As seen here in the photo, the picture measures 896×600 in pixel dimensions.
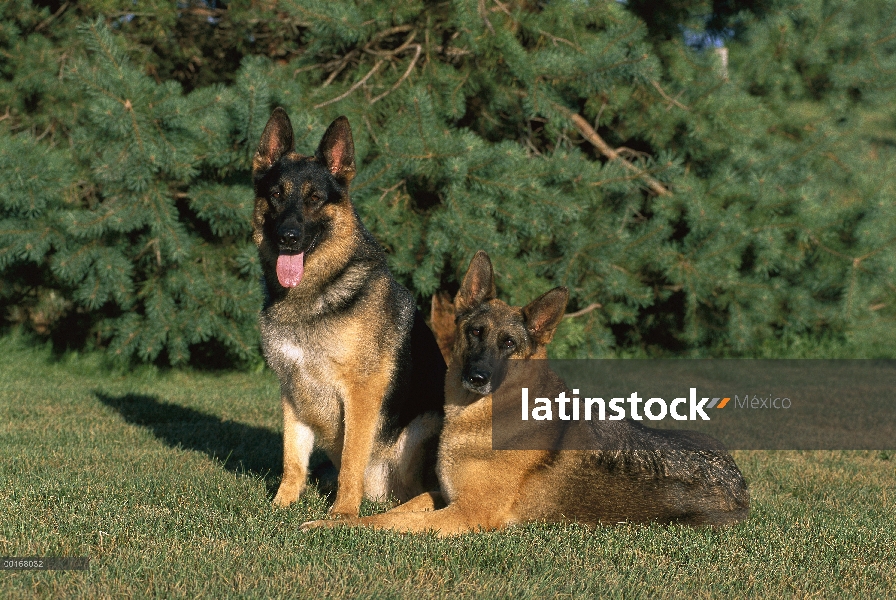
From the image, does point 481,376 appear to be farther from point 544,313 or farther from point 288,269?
point 288,269

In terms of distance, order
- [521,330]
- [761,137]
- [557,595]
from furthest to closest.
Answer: [761,137]
[521,330]
[557,595]

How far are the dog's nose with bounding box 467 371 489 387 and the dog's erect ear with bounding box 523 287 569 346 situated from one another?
45cm

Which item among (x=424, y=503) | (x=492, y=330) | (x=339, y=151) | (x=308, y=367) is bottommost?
(x=424, y=503)

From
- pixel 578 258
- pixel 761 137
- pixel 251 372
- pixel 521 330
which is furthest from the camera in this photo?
pixel 761 137

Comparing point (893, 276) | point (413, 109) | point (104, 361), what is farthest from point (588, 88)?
point (104, 361)

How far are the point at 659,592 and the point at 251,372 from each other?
800 centimetres

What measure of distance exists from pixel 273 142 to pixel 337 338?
1.34m

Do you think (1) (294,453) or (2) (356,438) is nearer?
(2) (356,438)

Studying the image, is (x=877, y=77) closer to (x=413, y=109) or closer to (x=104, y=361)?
(x=413, y=109)

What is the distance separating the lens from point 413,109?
9133 millimetres

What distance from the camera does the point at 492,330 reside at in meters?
4.78

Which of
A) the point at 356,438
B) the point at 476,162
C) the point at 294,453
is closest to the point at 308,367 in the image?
the point at 356,438

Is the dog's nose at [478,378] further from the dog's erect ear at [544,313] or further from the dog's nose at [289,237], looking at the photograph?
the dog's nose at [289,237]

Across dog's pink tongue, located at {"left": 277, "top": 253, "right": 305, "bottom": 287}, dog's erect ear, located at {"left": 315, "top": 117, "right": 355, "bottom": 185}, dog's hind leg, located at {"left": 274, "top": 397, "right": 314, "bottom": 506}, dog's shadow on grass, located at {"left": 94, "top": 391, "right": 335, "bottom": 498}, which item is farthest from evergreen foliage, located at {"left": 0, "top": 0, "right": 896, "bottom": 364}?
dog's hind leg, located at {"left": 274, "top": 397, "right": 314, "bottom": 506}
